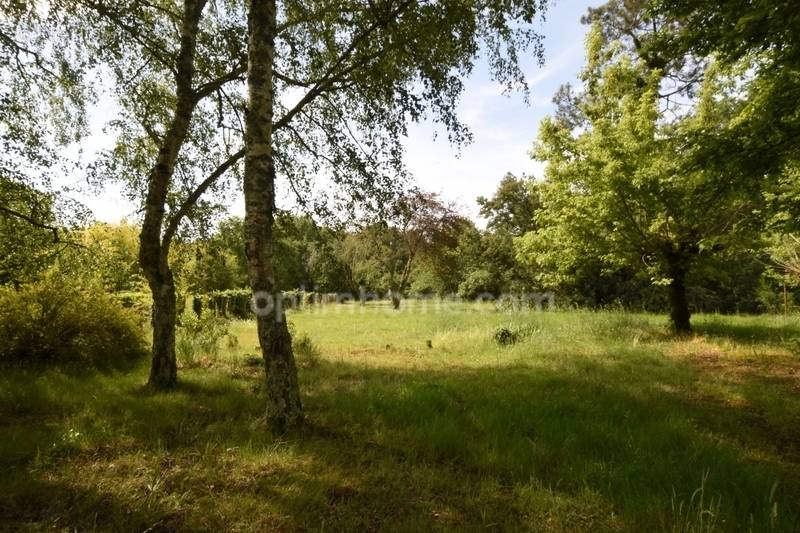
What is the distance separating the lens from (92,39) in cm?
725

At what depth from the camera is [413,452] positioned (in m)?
4.25

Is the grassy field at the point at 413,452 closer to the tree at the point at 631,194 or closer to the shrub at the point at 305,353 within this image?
the shrub at the point at 305,353

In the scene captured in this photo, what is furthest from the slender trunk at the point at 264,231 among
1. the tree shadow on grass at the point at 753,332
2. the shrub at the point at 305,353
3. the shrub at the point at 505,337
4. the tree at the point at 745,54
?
the tree shadow on grass at the point at 753,332

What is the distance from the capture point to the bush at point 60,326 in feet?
24.4

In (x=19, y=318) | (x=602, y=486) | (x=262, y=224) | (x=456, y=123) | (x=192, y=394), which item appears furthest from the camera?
(x=19, y=318)

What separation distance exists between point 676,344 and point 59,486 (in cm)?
1264

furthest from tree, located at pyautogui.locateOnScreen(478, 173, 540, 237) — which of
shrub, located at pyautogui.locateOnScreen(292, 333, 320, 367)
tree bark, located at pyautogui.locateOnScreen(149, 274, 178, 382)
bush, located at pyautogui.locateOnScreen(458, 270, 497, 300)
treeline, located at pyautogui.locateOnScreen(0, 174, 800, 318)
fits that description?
tree bark, located at pyautogui.locateOnScreen(149, 274, 178, 382)

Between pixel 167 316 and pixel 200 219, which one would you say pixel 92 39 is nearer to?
pixel 200 219

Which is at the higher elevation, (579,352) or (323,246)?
(323,246)

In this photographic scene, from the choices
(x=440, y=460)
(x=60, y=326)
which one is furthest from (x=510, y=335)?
(x=60, y=326)

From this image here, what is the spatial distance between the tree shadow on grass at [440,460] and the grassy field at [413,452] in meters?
0.02

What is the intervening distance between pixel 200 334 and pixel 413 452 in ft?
27.1

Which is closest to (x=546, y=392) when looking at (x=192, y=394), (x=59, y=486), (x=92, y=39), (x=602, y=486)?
(x=602, y=486)

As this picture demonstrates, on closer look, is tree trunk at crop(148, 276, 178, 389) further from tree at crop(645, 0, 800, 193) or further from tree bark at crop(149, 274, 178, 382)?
tree at crop(645, 0, 800, 193)
